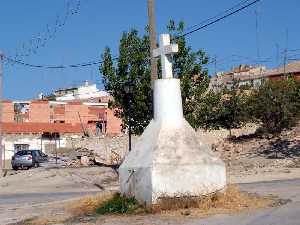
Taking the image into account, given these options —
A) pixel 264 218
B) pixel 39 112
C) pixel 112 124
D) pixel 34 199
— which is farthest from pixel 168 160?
pixel 112 124

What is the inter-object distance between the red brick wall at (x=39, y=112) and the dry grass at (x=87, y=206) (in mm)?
72645

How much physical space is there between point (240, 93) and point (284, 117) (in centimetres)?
1577

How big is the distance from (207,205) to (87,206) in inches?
131

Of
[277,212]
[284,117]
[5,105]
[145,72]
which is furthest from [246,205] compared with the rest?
[5,105]

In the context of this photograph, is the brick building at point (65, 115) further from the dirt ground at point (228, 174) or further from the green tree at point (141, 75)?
the green tree at point (141, 75)

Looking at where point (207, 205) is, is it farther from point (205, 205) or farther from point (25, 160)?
point (25, 160)

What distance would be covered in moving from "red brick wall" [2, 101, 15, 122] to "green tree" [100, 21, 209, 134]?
56.7 meters

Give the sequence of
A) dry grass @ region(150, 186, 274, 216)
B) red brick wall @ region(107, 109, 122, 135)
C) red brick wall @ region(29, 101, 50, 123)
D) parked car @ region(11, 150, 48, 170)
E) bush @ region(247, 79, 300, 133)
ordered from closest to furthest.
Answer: dry grass @ region(150, 186, 274, 216), bush @ region(247, 79, 300, 133), parked car @ region(11, 150, 48, 170), red brick wall @ region(29, 101, 50, 123), red brick wall @ region(107, 109, 122, 135)

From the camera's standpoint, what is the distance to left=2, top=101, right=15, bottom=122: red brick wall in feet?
287

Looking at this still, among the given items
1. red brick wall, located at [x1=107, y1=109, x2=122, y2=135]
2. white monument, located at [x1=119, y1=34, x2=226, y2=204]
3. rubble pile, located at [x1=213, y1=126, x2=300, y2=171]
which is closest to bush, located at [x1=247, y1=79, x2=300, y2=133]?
rubble pile, located at [x1=213, y1=126, x2=300, y2=171]

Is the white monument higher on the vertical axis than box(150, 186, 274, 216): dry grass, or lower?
higher

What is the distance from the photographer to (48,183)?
32312mm

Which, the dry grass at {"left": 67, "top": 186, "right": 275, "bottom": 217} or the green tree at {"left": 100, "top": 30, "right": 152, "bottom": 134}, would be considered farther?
the green tree at {"left": 100, "top": 30, "right": 152, "bottom": 134}

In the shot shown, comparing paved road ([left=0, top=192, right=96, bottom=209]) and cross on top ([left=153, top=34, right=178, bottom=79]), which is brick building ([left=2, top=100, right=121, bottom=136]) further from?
cross on top ([left=153, top=34, right=178, bottom=79])
